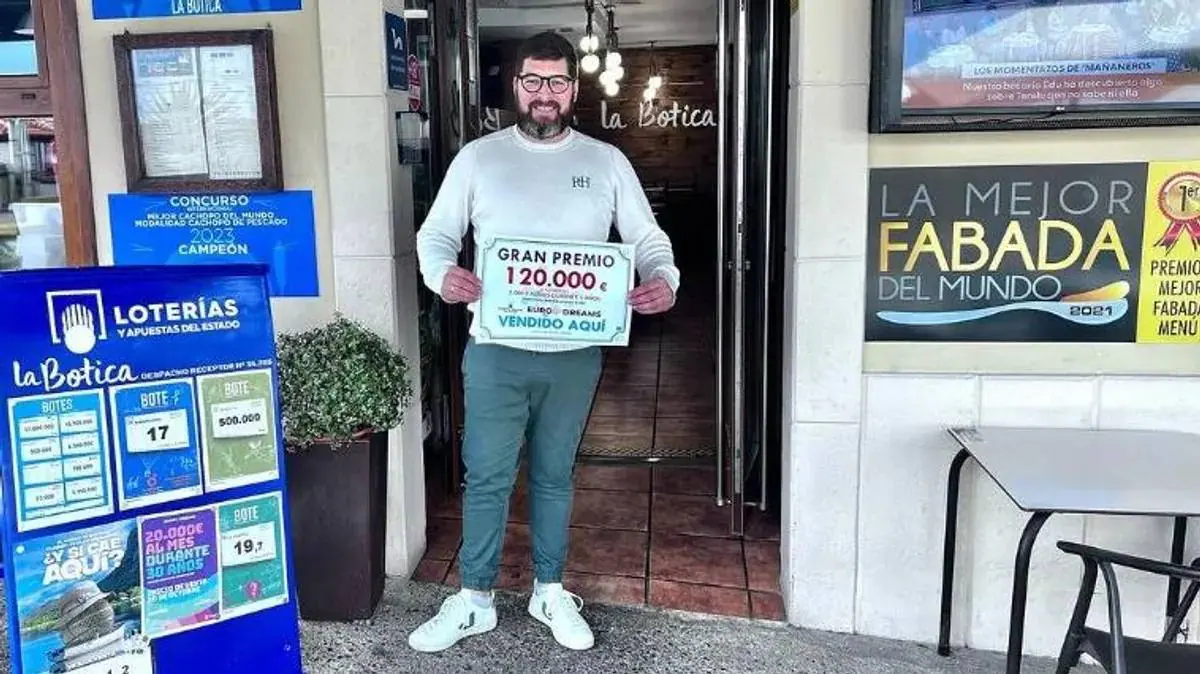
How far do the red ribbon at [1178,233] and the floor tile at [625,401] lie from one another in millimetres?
2727

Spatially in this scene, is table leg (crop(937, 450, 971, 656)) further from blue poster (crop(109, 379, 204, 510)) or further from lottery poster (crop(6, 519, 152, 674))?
lottery poster (crop(6, 519, 152, 674))

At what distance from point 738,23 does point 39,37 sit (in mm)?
2054

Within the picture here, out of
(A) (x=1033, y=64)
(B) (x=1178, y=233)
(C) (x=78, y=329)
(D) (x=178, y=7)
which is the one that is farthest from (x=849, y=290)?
(D) (x=178, y=7)

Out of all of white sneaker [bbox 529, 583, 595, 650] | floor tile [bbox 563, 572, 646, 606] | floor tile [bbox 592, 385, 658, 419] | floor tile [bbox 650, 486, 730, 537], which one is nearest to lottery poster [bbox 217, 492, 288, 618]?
white sneaker [bbox 529, 583, 595, 650]

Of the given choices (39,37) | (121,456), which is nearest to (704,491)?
→ (121,456)

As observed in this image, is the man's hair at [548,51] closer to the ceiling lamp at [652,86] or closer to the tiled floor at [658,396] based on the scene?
the tiled floor at [658,396]

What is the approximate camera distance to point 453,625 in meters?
2.49

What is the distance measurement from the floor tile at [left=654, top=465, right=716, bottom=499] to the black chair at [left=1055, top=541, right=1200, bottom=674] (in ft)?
6.07

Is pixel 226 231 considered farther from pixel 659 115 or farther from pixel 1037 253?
pixel 659 115

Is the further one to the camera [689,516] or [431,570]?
[689,516]

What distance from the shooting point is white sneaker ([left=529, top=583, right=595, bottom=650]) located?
A: 2.48 m

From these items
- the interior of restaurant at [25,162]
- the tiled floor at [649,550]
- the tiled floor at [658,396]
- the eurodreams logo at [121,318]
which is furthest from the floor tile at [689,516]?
the interior of restaurant at [25,162]

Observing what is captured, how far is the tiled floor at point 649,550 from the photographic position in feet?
9.10

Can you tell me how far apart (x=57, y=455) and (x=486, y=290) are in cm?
96
